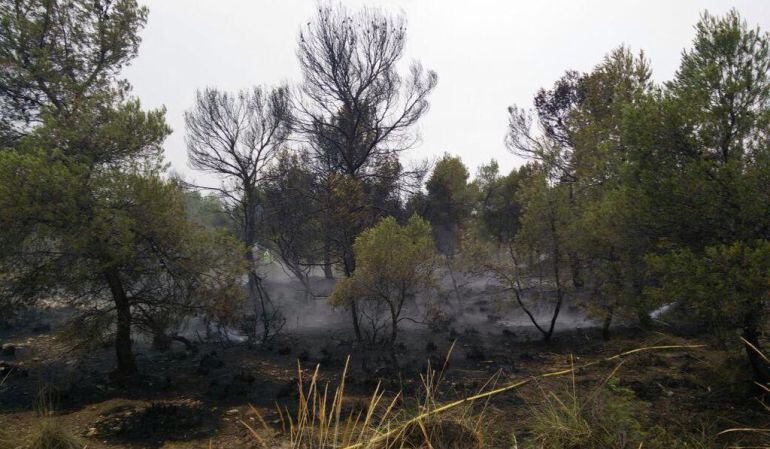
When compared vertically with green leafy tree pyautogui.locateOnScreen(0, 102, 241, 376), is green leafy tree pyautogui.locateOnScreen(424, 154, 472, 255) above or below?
above

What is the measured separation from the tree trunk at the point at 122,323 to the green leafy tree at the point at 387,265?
5.91 meters

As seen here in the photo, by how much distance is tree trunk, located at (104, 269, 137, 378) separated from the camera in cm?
1137

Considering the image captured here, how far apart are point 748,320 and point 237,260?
39.8 feet

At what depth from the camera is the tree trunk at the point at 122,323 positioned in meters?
11.4

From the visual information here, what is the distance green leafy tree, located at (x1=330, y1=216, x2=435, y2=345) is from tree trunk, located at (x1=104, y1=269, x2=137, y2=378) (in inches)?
233

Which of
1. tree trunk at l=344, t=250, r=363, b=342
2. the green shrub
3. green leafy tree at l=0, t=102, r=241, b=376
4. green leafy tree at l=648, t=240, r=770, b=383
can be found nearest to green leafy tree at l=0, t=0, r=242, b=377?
green leafy tree at l=0, t=102, r=241, b=376

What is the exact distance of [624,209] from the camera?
33.7ft

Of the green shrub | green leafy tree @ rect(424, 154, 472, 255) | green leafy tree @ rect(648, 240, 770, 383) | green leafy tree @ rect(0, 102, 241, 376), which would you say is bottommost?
the green shrub

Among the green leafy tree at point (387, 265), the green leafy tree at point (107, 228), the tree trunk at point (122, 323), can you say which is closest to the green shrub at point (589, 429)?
the green leafy tree at point (387, 265)

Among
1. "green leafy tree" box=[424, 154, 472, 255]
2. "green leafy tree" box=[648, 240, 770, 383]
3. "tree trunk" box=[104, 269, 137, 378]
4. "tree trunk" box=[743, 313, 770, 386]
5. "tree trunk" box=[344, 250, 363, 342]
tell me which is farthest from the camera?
"green leafy tree" box=[424, 154, 472, 255]

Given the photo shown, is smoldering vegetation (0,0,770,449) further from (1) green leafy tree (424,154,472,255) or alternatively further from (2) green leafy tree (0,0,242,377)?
(1) green leafy tree (424,154,472,255)

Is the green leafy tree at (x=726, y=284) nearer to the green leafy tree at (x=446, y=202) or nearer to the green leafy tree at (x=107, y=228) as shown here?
the green leafy tree at (x=107, y=228)

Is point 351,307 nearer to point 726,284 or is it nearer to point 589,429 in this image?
point 726,284

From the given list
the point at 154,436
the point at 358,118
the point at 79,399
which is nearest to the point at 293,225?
the point at 358,118
